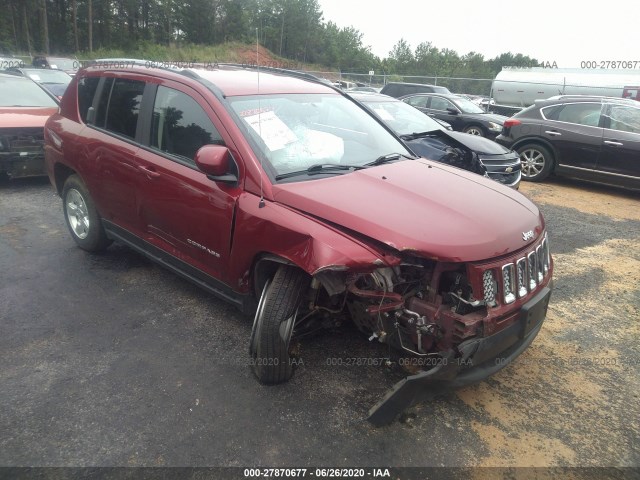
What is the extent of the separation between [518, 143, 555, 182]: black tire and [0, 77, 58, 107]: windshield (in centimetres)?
865

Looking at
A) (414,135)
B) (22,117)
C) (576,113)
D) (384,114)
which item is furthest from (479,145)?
(22,117)

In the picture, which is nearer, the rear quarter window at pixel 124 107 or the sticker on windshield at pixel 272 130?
the sticker on windshield at pixel 272 130

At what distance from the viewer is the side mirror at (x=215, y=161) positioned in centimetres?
272

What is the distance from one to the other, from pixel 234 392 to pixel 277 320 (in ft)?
1.87

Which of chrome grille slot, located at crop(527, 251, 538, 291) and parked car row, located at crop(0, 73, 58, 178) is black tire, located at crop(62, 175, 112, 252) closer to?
parked car row, located at crop(0, 73, 58, 178)

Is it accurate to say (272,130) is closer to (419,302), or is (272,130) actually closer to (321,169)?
(321,169)

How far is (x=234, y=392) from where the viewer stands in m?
2.74

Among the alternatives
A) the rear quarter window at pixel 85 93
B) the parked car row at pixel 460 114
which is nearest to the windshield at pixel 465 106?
the parked car row at pixel 460 114

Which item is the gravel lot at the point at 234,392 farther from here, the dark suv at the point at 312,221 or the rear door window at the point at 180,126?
the rear door window at the point at 180,126

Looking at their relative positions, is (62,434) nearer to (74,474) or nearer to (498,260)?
(74,474)

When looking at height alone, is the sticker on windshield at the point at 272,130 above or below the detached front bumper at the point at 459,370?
above

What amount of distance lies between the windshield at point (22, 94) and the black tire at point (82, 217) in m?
3.74

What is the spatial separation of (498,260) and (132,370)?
7.79 ft

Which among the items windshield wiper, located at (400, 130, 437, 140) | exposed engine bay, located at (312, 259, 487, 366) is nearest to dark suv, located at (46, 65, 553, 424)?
exposed engine bay, located at (312, 259, 487, 366)
